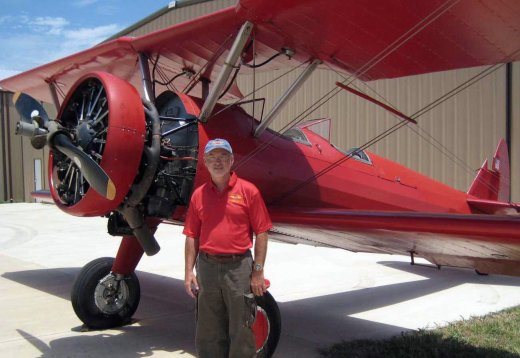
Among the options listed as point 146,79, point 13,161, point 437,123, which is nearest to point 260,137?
point 146,79

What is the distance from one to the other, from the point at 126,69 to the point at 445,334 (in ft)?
14.1

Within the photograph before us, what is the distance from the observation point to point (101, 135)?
4.09 meters

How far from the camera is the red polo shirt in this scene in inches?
127

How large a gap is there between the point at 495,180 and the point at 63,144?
7.26m

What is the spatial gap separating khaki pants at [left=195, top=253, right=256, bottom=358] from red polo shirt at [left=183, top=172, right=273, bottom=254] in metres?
0.11

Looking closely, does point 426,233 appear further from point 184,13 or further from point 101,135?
point 184,13

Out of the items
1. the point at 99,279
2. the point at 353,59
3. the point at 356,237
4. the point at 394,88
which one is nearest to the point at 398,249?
the point at 356,237

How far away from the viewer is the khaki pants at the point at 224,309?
322 centimetres

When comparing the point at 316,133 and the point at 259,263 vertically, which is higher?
the point at 316,133

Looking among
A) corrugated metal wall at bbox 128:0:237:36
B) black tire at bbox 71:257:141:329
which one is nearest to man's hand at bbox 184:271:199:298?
black tire at bbox 71:257:141:329

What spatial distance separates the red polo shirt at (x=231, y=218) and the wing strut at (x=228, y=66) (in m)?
1.28

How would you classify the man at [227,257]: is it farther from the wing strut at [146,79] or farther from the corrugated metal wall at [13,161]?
the corrugated metal wall at [13,161]

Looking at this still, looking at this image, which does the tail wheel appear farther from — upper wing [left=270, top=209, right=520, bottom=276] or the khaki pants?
upper wing [left=270, top=209, right=520, bottom=276]

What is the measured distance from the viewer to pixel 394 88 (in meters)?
13.8
